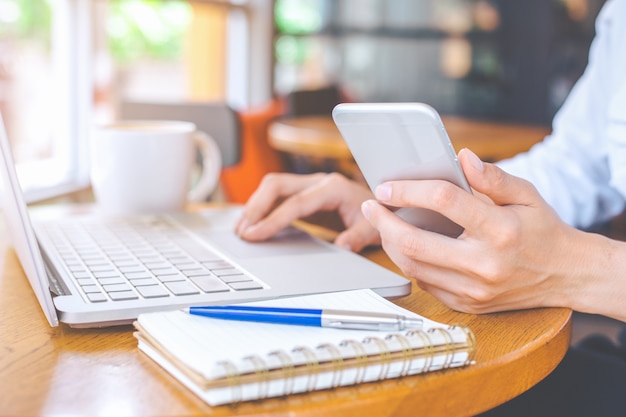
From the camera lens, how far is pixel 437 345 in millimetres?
502

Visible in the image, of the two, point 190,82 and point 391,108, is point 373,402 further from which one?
point 190,82

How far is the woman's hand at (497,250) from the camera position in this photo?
0.58 meters

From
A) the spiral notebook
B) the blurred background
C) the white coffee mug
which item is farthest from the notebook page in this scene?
the blurred background

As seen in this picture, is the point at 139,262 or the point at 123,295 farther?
the point at 139,262

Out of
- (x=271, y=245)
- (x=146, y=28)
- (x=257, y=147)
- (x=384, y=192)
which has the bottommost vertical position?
(x=257, y=147)

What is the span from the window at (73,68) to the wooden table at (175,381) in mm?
1352

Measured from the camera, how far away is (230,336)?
0.50 meters

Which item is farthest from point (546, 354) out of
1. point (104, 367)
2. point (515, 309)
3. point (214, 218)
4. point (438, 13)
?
point (438, 13)

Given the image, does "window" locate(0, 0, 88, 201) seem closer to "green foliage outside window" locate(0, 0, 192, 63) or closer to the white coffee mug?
"green foliage outside window" locate(0, 0, 192, 63)

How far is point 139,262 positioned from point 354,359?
0.32 m

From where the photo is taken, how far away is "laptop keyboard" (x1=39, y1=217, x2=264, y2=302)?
624 millimetres

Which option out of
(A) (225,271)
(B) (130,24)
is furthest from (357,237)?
(B) (130,24)

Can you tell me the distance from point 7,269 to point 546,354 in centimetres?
56

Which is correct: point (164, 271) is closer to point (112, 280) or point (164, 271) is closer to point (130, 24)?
point (112, 280)
